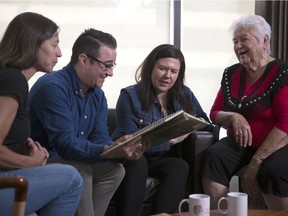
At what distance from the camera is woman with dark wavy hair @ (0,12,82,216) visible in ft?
5.03

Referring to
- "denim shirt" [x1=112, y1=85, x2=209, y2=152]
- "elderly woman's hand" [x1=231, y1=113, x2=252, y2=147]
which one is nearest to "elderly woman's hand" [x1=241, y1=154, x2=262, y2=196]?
"elderly woman's hand" [x1=231, y1=113, x2=252, y2=147]

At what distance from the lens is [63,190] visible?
1.62 m

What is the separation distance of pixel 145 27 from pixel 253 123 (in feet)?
5.28

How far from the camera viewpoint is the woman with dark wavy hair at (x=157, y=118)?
7.60 ft

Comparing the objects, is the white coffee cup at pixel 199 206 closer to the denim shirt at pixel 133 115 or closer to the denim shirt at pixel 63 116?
→ the denim shirt at pixel 63 116

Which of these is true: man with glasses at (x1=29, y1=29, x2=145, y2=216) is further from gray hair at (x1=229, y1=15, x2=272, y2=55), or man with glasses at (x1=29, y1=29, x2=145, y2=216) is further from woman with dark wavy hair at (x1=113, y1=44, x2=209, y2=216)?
gray hair at (x1=229, y1=15, x2=272, y2=55)

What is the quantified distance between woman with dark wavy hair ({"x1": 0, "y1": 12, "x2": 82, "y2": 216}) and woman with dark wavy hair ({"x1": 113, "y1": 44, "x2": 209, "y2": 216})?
649 mm

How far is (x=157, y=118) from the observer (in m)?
2.63

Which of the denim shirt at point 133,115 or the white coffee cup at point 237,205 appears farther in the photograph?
the denim shirt at point 133,115

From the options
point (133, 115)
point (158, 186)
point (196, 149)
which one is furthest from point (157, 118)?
point (158, 186)

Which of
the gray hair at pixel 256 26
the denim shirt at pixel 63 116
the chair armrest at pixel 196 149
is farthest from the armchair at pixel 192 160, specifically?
the gray hair at pixel 256 26

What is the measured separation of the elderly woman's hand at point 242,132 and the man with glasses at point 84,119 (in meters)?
0.70

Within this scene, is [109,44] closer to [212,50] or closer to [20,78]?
[20,78]

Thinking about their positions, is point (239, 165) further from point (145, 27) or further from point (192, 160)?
point (145, 27)
